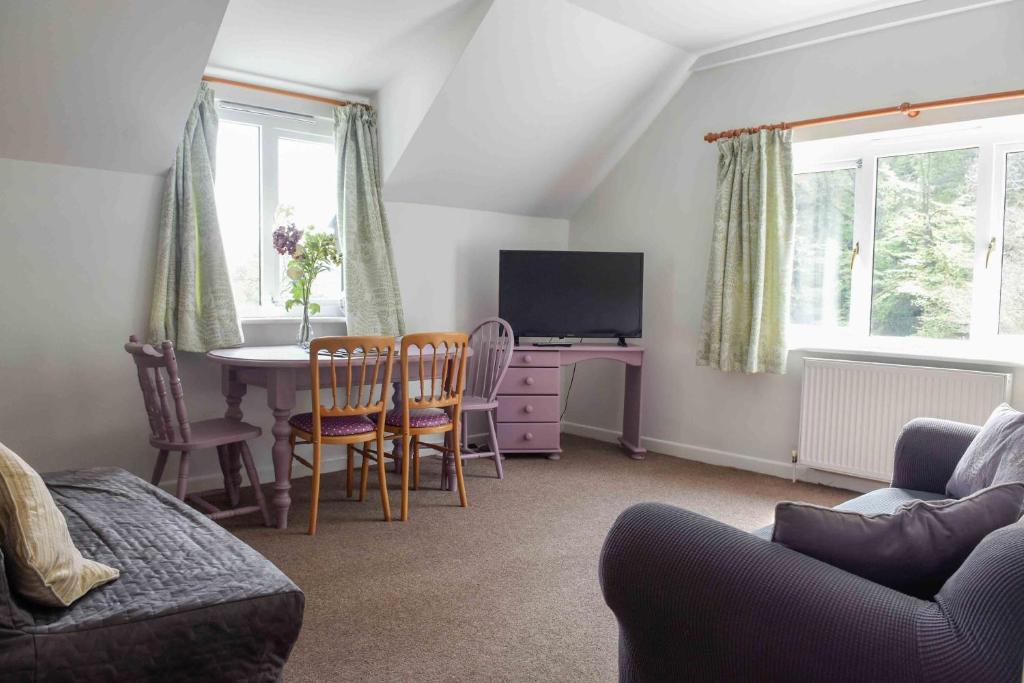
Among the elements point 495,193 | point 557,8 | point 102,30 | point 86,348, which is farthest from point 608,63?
point 86,348

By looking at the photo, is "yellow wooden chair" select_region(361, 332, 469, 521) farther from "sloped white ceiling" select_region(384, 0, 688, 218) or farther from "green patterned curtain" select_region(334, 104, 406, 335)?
"sloped white ceiling" select_region(384, 0, 688, 218)

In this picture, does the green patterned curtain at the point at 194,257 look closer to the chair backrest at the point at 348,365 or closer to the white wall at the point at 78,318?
the white wall at the point at 78,318

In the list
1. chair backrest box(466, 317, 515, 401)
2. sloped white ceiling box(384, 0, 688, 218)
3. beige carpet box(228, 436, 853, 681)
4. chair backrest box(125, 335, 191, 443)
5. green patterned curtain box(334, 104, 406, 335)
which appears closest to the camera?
beige carpet box(228, 436, 853, 681)

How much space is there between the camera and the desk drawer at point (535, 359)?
4.65m

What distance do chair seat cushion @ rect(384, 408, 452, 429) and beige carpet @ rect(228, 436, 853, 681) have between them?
0.42 m

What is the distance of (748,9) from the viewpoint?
12.5ft

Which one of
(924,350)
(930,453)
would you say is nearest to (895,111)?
(924,350)

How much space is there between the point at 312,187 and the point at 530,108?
4.41ft

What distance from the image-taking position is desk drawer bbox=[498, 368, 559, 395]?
4.65m

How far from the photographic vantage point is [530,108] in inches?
171

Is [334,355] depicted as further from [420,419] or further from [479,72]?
[479,72]

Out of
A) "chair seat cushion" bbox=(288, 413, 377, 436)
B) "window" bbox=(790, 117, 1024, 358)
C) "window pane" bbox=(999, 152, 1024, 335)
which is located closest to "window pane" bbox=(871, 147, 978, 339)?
"window" bbox=(790, 117, 1024, 358)

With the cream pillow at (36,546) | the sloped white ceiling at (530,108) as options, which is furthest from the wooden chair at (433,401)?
the cream pillow at (36,546)

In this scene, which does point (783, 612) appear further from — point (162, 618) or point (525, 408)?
point (525, 408)
